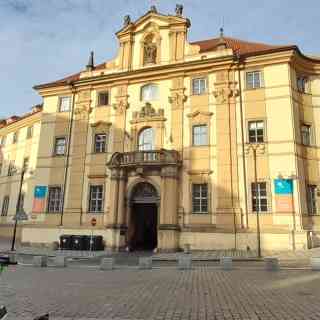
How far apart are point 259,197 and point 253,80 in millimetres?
8692

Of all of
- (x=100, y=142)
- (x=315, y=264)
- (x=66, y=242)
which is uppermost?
(x=100, y=142)

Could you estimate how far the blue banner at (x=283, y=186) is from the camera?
76.6ft

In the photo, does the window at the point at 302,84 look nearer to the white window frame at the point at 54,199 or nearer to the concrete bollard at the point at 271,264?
the concrete bollard at the point at 271,264

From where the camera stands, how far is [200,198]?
25328mm

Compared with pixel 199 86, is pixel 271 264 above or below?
below

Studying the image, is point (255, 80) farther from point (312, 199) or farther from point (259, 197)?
point (312, 199)

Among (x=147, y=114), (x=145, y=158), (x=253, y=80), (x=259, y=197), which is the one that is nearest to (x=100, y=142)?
(x=147, y=114)

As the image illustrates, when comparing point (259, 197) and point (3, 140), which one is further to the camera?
point (3, 140)

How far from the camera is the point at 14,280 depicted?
1236cm

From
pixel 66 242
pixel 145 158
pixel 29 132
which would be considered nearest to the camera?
pixel 145 158

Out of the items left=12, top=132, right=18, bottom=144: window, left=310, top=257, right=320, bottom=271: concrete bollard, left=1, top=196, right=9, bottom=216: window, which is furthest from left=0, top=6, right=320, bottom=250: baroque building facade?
left=12, top=132, right=18, bottom=144: window

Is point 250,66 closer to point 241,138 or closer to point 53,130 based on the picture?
point 241,138

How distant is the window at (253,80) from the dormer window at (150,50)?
310 inches

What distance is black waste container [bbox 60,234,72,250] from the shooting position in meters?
26.4
